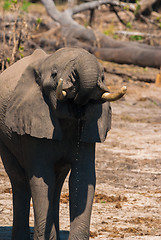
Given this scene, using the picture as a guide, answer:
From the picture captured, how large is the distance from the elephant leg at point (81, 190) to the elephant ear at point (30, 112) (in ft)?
0.97

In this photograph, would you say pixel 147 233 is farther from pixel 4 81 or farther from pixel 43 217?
pixel 4 81

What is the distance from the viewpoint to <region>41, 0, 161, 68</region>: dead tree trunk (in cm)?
1440

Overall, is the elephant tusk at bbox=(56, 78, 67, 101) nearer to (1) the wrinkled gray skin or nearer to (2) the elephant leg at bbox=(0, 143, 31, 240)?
(1) the wrinkled gray skin

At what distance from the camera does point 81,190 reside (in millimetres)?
4055

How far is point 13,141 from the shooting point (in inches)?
166

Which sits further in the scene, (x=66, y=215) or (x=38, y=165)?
(x=66, y=215)

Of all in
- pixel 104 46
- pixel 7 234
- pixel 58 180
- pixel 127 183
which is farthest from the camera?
pixel 104 46

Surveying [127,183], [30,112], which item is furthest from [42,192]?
[127,183]

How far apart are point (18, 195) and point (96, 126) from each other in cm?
104

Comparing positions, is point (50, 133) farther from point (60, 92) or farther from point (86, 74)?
point (86, 74)

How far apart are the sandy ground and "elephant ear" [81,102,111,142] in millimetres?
1401

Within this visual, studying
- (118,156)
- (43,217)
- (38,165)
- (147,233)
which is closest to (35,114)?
(38,165)

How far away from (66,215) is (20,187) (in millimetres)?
1379

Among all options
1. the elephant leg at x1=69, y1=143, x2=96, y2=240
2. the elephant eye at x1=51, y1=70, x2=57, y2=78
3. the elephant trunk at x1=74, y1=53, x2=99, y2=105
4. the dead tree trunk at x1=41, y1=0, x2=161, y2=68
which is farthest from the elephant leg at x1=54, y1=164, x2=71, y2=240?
the dead tree trunk at x1=41, y1=0, x2=161, y2=68
